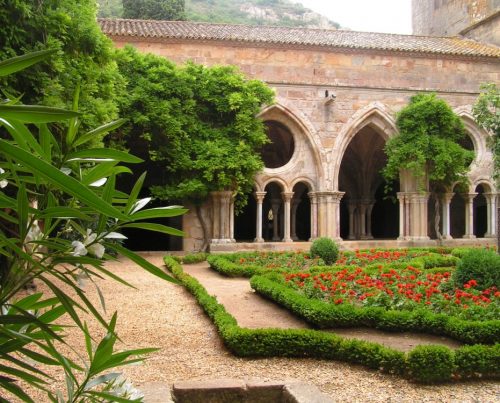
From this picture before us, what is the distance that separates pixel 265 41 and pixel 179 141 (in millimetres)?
4428

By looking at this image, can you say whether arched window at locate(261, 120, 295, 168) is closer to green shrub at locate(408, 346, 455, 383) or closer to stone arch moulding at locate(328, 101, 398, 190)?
stone arch moulding at locate(328, 101, 398, 190)

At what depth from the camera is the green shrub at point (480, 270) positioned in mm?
7398

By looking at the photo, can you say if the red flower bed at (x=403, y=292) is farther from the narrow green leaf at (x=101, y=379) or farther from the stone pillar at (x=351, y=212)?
the stone pillar at (x=351, y=212)

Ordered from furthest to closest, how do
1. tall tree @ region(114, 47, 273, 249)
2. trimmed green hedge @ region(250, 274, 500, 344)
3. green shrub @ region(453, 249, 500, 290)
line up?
tall tree @ region(114, 47, 273, 249) → green shrub @ region(453, 249, 500, 290) → trimmed green hedge @ region(250, 274, 500, 344)

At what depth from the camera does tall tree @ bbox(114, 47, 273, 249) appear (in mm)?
13766

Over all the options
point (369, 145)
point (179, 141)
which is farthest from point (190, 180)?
point (369, 145)

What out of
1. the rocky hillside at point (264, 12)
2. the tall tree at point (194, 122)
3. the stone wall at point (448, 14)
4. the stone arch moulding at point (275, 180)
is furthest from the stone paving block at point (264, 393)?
the rocky hillside at point (264, 12)

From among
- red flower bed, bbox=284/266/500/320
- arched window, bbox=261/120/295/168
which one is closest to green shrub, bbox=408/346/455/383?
red flower bed, bbox=284/266/500/320

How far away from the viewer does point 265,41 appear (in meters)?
15.7

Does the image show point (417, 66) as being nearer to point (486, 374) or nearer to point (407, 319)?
point (407, 319)

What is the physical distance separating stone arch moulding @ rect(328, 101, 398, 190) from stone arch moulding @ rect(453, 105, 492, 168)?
7.74 ft

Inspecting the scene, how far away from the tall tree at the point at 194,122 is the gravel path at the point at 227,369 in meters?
7.86

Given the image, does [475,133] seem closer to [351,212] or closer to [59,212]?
[351,212]

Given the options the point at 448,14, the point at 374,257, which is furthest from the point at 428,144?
the point at 448,14
